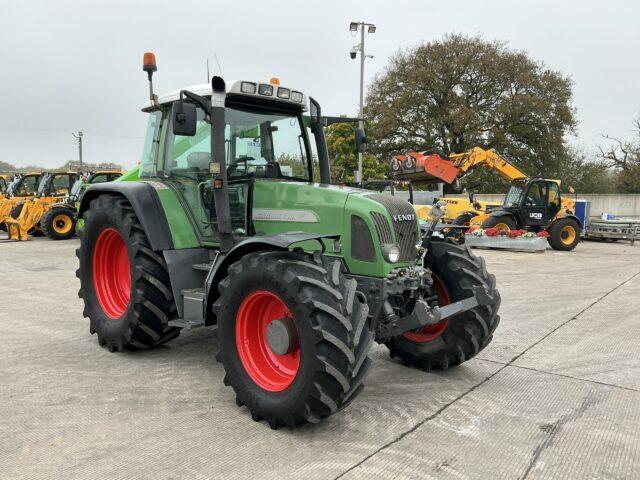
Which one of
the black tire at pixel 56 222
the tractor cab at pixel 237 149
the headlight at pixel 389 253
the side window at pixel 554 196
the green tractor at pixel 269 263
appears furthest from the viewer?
the side window at pixel 554 196

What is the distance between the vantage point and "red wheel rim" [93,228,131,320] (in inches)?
207

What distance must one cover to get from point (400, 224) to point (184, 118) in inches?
69.7

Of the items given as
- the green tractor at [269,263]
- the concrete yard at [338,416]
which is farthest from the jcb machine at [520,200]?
the green tractor at [269,263]

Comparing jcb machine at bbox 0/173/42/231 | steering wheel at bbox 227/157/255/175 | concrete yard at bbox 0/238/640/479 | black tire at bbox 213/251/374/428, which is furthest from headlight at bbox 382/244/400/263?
jcb machine at bbox 0/173/42/231

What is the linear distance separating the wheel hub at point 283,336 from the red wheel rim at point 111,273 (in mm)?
2421

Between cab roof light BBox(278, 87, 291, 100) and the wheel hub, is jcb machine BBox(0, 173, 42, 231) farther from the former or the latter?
the wheel hub

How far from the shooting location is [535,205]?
16.2 metres

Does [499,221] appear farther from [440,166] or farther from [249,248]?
[249,248]

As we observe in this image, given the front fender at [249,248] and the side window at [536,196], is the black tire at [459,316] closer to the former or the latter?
the front fender at [249,248]

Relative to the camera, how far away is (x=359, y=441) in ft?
10.5

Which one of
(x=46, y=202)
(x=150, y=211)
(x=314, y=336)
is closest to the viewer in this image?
(x=314, y=336)

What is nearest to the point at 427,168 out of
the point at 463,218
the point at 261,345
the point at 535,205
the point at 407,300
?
the point at 463,218

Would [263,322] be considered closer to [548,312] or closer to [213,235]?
[213,235]

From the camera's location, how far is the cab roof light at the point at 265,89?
430 cm
